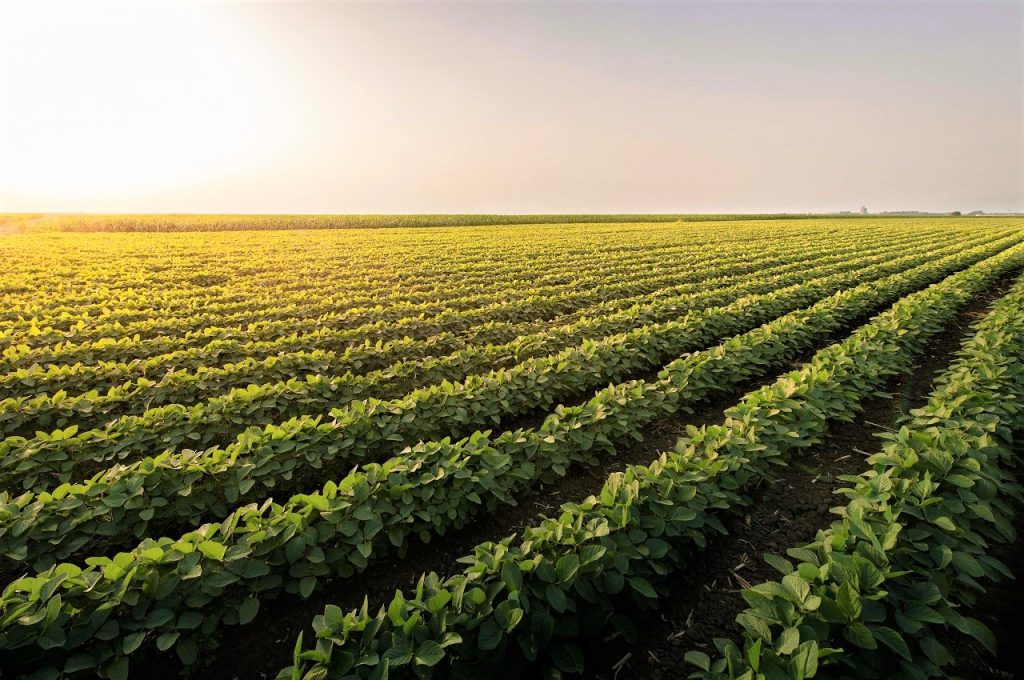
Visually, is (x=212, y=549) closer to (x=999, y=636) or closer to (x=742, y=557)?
(x=742, y=557)

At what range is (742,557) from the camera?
380cm

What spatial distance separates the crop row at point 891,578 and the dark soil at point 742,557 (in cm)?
24

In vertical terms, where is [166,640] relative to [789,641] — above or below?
below

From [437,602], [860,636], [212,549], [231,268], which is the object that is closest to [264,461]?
[212,549]

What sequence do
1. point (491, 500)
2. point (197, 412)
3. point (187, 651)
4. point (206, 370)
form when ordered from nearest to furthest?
point (187, 651) < point (491, 500) < point (197, 412) < point (206, 370)

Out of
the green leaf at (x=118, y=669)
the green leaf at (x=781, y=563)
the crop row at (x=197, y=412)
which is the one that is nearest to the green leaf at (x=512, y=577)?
the green leaf at (x=781, y=563)

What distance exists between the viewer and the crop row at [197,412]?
4.50m

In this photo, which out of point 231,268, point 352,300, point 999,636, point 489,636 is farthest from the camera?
point 231,268

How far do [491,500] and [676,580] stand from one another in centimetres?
155

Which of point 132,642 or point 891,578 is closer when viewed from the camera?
point 132,642

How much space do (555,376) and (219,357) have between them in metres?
5.51

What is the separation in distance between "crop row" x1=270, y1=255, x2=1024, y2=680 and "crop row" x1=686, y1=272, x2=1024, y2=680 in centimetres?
65

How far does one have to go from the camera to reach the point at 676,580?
11.6 feet

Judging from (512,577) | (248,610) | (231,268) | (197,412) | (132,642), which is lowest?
(248,610)
